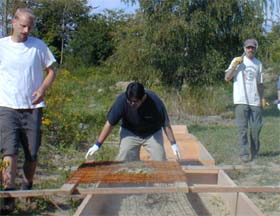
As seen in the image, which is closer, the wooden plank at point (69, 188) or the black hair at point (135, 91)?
the wooden plank at point (69, 188)

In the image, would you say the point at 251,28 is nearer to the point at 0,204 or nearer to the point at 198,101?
the point at 198,101

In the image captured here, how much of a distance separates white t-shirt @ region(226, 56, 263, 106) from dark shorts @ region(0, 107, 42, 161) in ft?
12.3

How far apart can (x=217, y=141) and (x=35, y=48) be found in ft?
19.4

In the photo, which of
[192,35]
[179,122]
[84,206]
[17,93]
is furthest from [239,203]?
[192,35]

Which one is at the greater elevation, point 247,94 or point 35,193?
point 247,94

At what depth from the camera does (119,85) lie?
24203 millimetres

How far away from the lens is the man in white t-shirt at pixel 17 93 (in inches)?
224

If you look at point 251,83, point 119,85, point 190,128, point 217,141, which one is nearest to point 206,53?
point 190,128

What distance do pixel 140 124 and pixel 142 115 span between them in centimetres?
14

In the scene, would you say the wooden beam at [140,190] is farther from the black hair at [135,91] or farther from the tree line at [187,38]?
the tree line at [187,38]

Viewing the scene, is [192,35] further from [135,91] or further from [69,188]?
[69,188]

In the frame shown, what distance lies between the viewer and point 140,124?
274 inches

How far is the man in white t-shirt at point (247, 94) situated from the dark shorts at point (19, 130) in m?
3.73

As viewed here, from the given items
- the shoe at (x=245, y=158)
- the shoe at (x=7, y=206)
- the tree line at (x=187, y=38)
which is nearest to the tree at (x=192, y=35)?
the tree line at (x=187, y=38)
